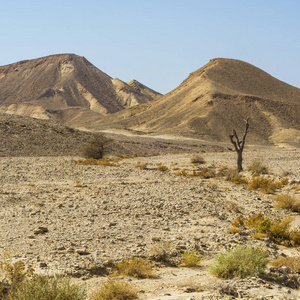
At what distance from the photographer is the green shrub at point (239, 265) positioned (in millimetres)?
7392

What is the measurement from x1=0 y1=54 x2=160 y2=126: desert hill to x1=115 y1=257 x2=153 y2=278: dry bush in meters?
121

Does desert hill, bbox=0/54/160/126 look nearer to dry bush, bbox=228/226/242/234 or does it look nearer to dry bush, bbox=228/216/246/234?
dry bush, bbox=228/216/246/234

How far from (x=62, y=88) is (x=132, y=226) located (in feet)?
488

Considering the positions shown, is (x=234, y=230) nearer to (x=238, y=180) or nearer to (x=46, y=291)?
→ (x=46, y=291)

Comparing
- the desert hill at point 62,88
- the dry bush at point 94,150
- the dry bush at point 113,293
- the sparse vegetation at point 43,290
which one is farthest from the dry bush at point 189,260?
the desert hill at point 62,88

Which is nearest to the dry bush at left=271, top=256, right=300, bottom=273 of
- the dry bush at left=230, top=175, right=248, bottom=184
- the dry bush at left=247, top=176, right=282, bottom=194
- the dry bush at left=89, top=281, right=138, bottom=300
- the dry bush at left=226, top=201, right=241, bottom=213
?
the dry bush at left=89, top=281, right=138, bottom=300

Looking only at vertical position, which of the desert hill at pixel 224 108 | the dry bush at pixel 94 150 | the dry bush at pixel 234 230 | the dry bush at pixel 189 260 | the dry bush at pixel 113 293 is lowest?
the dry bush at pixel 189 260

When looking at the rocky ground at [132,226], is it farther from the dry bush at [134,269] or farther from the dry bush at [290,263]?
the dry bush at [290,263]

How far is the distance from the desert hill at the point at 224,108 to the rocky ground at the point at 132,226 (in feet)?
179

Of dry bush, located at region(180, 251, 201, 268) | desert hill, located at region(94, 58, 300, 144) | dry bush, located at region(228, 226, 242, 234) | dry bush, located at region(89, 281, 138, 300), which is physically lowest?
dry bush, located at region(180, 251, 201, 268)

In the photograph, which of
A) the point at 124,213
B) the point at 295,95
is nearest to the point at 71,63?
the point at 295,95

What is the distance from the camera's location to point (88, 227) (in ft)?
36.3

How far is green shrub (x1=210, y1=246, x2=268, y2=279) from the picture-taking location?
7.39m

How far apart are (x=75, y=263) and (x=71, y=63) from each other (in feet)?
564
